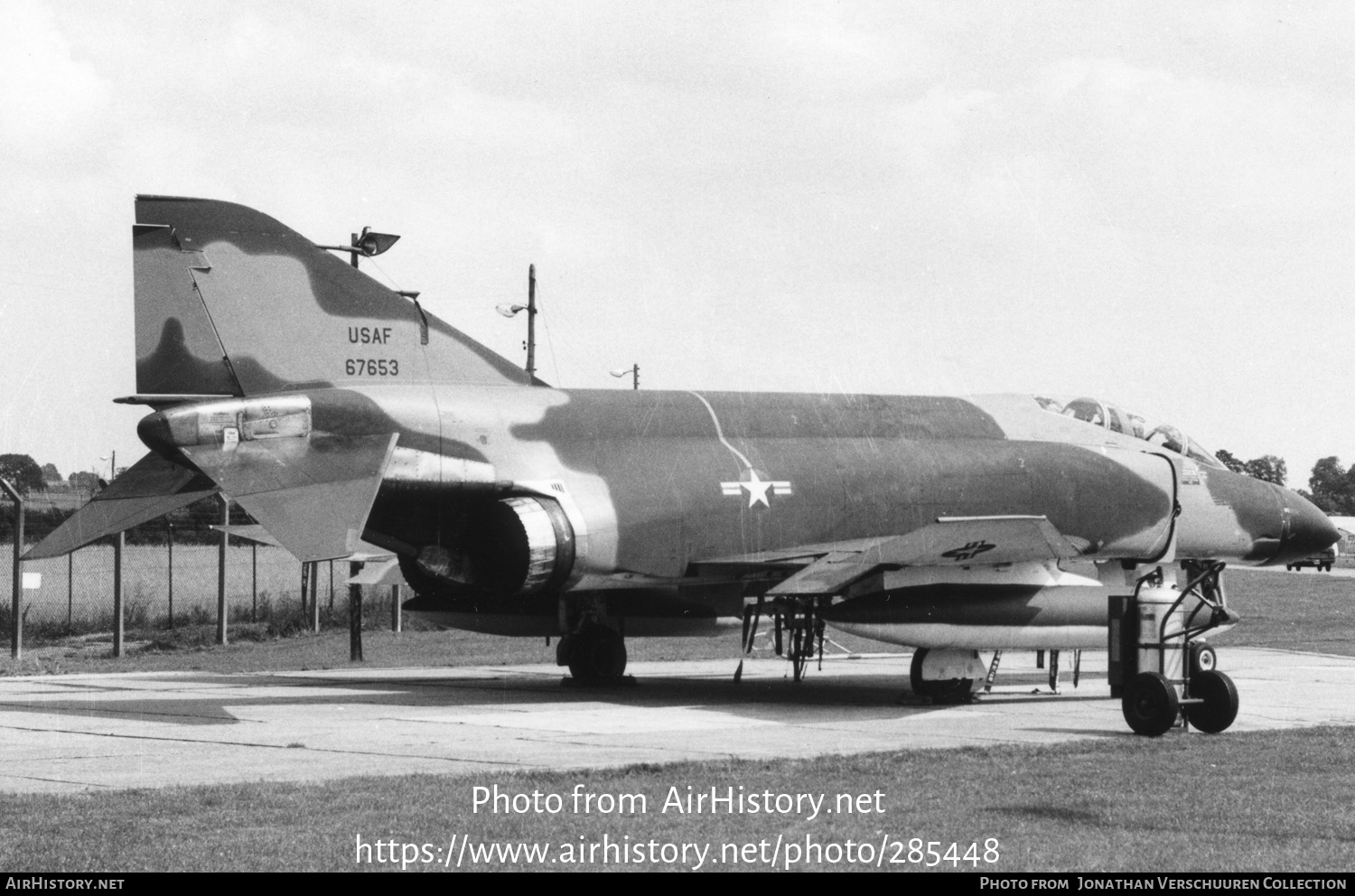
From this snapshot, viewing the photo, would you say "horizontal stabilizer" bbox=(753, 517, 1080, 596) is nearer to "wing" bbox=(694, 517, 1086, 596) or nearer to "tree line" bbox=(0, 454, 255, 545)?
"wing" bbox=(694, 517, 1086, 596)

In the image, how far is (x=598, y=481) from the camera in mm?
17406

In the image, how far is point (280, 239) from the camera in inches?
654

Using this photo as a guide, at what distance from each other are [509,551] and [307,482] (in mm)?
2578

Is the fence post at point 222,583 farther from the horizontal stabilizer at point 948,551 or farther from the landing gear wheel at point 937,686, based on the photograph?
the landing gear wheel at point 937,686

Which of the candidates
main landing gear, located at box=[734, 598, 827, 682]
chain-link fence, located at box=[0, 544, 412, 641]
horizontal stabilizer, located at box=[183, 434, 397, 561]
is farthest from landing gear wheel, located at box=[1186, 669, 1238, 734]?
chain-link fence, located at box=[0, 544, 412, 641]

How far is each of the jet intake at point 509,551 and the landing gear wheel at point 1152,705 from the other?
613cm

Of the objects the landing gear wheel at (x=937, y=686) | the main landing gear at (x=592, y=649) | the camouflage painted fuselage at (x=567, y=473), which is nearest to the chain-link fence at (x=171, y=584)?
the camouflage painted fuselage at (x=567, y=473)

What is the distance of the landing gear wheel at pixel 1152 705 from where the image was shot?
13031 millimetres

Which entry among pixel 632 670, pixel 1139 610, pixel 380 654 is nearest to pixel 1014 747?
pixel 1139 610

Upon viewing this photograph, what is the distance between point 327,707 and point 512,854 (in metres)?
9.02

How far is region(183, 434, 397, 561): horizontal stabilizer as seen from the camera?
13.7m

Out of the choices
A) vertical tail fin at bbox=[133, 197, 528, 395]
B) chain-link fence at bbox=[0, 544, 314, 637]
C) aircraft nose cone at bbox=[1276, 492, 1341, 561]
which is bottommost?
chain-link fence at bbox=[0, 544, 314, 637]

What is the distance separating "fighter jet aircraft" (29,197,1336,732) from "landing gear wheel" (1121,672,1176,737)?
100cm

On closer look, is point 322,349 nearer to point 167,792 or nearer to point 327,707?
point 327,707
